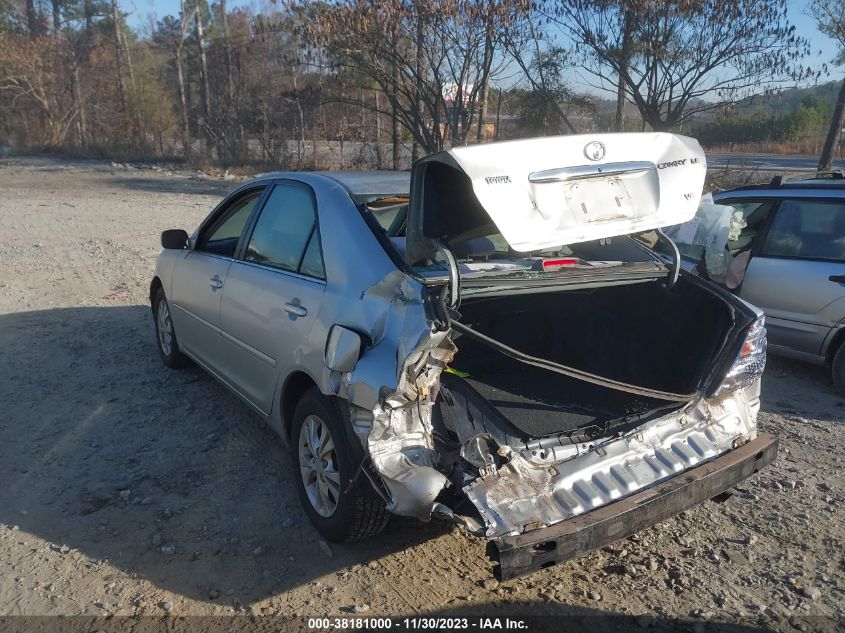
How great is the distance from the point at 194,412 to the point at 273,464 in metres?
1.02

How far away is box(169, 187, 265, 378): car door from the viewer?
4641 millimetres

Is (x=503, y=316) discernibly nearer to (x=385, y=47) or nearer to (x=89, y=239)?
(x=89, y=239)

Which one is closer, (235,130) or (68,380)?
(68,380)

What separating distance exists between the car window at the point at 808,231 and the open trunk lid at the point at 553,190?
275 cm

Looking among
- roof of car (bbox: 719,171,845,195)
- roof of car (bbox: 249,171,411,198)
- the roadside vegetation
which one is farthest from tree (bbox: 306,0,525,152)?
roof of car (bbox: 249,171,411,198)

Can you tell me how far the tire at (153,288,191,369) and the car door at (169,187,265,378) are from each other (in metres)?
0.26

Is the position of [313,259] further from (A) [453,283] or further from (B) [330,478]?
(B) [330,478]

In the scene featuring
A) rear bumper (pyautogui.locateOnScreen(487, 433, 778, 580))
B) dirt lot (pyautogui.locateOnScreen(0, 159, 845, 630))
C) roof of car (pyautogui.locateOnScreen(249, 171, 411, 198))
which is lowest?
dirt lot (pyautogui.locateOnScreen(0, 159, 845, 630))

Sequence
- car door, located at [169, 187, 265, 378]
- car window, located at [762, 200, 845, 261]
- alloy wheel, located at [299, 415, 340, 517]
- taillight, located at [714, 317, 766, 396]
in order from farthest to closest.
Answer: car window, located at [762, 200, 845, 261] < car door, located at [169, 187, 265, 378] < taillight, located at [714, 317, 766, 396] < alloy wheel, located at [299, 415, 340, 517]

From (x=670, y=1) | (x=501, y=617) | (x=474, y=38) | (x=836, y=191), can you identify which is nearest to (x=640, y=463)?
(x=501, y=617)

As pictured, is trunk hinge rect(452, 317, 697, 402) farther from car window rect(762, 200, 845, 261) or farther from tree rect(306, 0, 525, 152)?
tree rect(306, 0, 525, 152)

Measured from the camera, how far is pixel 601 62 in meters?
16.0

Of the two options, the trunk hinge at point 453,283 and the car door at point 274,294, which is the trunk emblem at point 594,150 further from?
the car door at point 274,294

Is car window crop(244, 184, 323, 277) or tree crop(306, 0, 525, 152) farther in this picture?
tree crop(306, 0, 525, 152)
